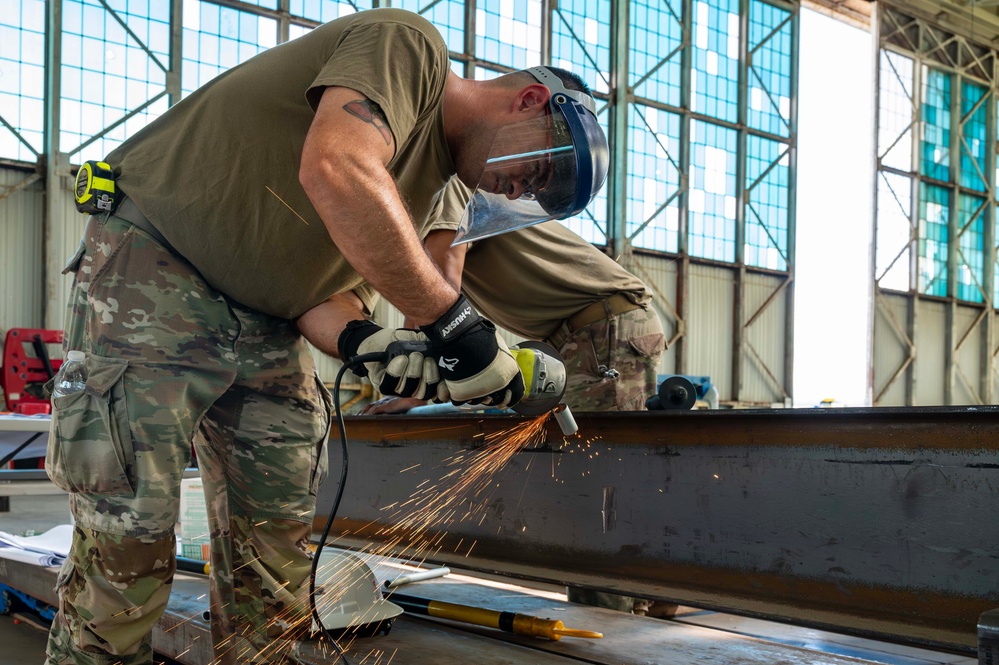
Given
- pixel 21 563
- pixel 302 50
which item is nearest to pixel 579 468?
pixel 302 50

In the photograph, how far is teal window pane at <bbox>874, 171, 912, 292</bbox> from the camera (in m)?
16.6

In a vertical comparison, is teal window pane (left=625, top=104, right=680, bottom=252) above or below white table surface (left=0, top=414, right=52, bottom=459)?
above

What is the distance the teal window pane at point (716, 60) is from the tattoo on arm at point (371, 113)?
13553 millimetres

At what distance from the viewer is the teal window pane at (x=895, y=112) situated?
55.5ft

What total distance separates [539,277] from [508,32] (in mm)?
9832

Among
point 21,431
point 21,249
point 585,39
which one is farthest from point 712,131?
point 21,431

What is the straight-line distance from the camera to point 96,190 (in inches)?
73.1

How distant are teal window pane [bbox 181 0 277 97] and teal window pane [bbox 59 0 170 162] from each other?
0.81 feet

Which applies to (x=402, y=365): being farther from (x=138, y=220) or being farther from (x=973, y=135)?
(x=973, y=135)

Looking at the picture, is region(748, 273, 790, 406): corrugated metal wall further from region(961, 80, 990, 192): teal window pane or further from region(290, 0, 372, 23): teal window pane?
region(290, 0, 372, 23): teal window pane

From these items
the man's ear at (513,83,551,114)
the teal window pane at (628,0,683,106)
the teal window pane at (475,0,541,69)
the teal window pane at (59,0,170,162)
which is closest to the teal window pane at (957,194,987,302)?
the teal window pane at (628,0,683,106)

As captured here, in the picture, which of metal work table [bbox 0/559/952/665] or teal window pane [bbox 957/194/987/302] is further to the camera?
teal window pane [bbox 957/194/987/302]

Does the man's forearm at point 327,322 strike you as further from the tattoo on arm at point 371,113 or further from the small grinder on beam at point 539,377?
the tattoo on arm at point 371,113

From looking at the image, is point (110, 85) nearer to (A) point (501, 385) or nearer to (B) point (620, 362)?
(B) point (620, 362)
